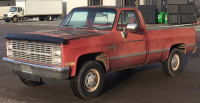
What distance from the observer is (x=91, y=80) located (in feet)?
19.5

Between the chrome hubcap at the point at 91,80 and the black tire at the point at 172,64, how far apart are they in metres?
2.74

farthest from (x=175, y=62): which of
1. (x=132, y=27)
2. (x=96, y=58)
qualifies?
(x=96, y=58)

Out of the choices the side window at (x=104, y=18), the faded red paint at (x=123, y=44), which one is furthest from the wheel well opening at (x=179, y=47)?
the side window at (x=104, y=18)

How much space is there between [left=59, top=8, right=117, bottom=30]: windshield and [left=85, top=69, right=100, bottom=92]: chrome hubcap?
1.17 m

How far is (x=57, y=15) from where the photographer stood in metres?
49.8

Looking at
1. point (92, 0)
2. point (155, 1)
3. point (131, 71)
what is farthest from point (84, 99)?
point (92, 0)

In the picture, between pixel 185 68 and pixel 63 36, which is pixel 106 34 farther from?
pixel 185 68

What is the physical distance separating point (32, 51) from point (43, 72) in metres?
0.55

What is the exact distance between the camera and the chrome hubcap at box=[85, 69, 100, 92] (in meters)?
5.89

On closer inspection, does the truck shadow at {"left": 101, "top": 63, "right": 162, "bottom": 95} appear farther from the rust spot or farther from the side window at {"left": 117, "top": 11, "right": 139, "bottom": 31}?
the side window at {"left": 117, "top": 11, "right": 139, "bottom": 31}

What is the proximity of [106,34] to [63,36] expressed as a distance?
41.8 inches

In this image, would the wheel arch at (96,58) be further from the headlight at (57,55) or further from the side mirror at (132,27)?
the side mirror at (132,27)

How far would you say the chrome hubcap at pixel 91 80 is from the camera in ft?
19.3

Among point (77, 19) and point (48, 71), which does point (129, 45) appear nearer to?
point (77, 19)
